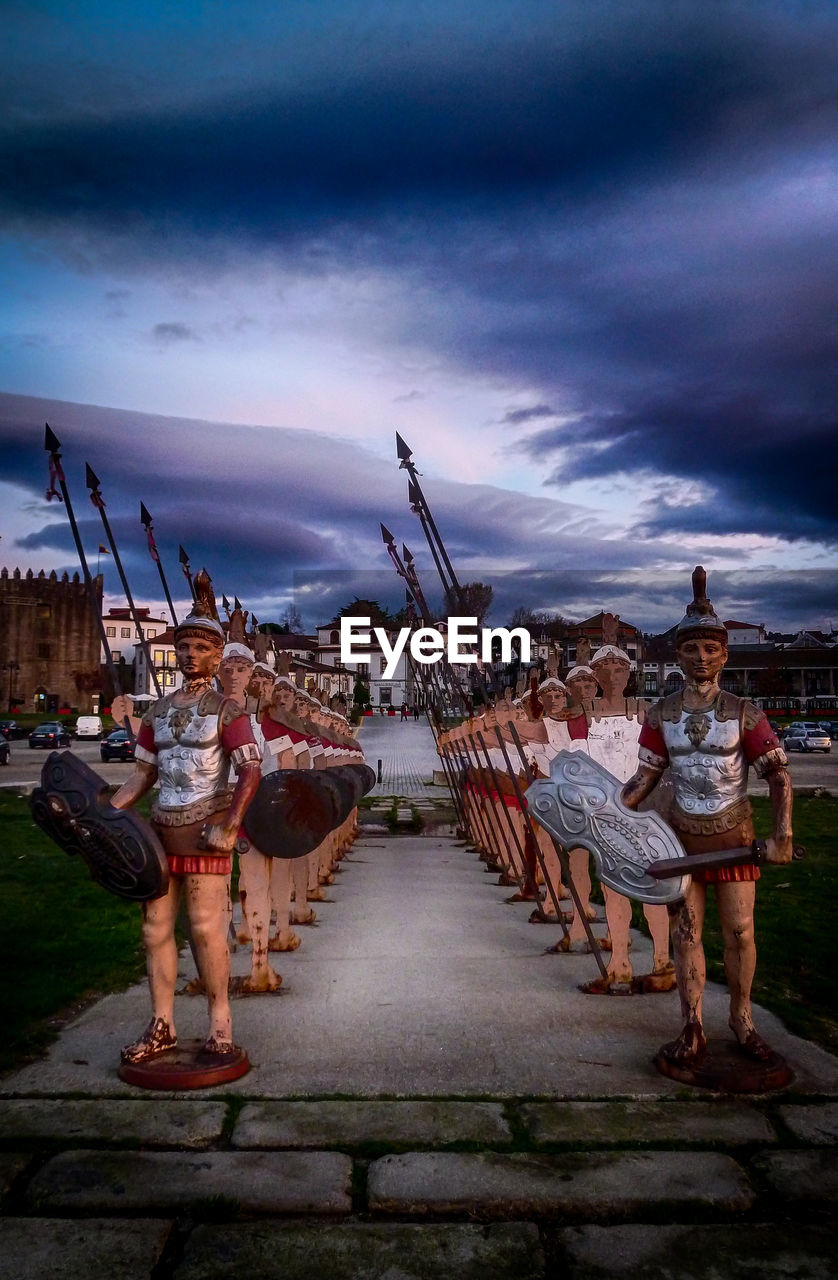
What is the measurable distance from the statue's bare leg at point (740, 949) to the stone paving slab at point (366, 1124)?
143cm

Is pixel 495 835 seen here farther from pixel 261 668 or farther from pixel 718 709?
pixel 718 709

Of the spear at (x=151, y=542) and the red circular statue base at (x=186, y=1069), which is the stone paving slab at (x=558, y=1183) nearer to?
the red circular statue base at (x=186, y=1069)

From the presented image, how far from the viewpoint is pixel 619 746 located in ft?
23.4

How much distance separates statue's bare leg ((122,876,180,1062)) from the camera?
496cm

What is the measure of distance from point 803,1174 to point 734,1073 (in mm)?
943

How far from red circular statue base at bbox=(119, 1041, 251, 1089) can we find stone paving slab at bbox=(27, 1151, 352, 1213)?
0.69 metres

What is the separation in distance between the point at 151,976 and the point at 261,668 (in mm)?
3551

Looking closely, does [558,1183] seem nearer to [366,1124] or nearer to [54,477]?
[366,1124]

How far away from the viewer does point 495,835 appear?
13320 mm

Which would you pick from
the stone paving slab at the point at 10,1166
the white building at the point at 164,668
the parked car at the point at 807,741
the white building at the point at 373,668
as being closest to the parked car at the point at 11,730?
the white building at the point at 164,668

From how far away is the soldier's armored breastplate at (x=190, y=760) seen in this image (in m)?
5.06

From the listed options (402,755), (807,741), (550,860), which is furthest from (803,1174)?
(807,741)

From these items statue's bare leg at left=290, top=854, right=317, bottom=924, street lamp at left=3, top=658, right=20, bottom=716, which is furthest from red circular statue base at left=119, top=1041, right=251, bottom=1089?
street lamp at left=3, top=658, right=20, bottom=716

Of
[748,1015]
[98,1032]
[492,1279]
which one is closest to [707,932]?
[748,1015]
